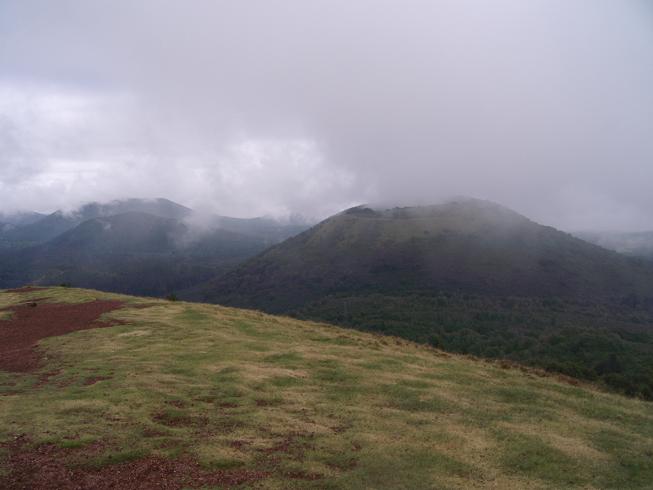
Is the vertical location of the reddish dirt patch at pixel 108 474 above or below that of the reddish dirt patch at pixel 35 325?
above

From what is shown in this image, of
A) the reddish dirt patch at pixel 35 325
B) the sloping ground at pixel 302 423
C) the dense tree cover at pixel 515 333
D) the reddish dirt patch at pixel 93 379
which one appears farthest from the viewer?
the dense tree cover at pixel 515 333

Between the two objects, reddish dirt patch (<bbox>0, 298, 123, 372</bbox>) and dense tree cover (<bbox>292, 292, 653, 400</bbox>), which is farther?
dense tree cover (<bbox>292, 292, 653, 400</bbox>)

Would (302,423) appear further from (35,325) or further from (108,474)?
(35,325)

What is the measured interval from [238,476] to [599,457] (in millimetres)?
10336

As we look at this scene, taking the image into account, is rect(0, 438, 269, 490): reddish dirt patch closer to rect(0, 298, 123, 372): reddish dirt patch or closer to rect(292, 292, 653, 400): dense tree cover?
rect(0, 298, 123, 372): reddish dirt patch

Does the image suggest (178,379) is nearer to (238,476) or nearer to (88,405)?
(88,405)

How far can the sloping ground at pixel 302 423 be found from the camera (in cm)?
1181

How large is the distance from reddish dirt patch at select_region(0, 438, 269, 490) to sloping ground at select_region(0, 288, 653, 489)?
0.15ft

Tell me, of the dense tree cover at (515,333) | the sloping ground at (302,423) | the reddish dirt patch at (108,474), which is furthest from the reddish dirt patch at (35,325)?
the dense tree cover at (515,333)

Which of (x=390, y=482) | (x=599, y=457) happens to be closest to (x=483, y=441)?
(x=599, y=457)

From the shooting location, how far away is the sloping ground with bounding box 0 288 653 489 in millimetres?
11812

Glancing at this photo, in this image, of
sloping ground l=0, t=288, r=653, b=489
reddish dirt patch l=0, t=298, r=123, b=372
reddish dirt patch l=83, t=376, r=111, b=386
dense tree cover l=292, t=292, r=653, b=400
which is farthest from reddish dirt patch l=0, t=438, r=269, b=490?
dense tree cover l=292, t=292, r=653, b=400

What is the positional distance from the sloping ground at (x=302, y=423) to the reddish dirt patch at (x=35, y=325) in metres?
1.41

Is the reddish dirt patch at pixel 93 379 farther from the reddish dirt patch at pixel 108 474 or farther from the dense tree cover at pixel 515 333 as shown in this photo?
the dense tree cover at pixel 515 333
